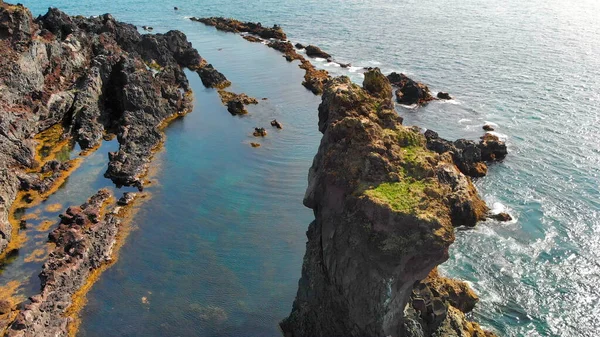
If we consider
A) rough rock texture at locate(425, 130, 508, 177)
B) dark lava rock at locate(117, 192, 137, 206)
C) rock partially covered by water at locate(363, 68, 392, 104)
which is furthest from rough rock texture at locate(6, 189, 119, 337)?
rough rock texture at locate(425, 130, 508, 177)

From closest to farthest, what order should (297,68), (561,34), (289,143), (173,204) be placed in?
(173,204), (289,143), (297,68), (561,34)

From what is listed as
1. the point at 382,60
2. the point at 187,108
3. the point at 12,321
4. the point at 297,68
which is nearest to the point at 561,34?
the point at 382,60

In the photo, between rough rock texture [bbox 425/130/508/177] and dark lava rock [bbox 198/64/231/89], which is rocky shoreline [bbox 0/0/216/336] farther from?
rough rock texture [bbox 425/130/508/177]

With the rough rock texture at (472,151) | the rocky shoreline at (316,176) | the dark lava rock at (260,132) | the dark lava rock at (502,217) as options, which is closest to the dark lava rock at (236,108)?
the rocky shoreline at (316,176)

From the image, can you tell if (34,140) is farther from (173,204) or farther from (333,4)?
(333,4)

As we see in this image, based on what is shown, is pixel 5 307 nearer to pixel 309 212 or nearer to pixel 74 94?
pixel 309 212
